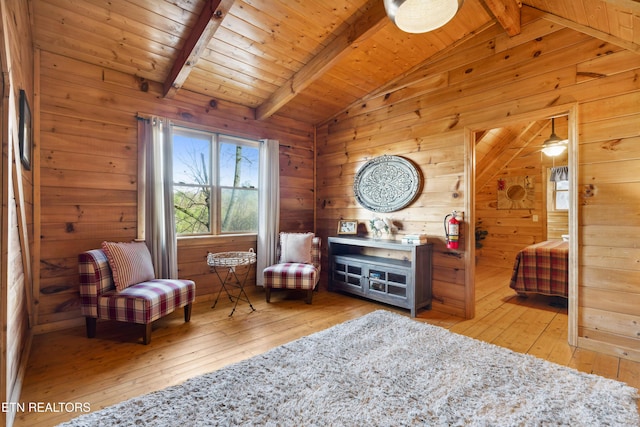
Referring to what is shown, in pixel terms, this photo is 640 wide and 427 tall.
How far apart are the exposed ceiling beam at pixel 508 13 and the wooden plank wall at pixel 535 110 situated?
8 centimetres

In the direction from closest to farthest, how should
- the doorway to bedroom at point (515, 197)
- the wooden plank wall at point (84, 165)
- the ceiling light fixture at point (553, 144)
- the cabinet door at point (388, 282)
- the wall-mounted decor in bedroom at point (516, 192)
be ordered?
the wooden plank wall at point (84, 165), the cabinet door at point (388, 282), the ceiling light fixture at point (553, 144), the doorway to bedroom at point (515, 197), the wall-mounted decor in bedroom at point (516, 192)

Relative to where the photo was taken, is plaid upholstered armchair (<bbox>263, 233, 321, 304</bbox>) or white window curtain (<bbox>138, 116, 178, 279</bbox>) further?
plaid upholstered armchair (<bbox>263, 233, 321, 304</bbox>)

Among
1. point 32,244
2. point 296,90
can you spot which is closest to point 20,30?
point 32,244

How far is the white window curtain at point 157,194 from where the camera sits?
3082mm

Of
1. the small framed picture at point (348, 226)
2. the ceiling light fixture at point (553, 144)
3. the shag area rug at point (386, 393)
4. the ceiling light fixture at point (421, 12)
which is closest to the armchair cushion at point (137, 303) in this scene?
the shag area rug at point (386, 393)

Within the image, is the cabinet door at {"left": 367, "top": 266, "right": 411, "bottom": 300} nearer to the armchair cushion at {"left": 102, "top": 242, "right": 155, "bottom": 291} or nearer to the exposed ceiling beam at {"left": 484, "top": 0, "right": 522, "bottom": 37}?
the armchair cushion at {"left": 102, "top": 242, "right": 155, "bottom": 291}

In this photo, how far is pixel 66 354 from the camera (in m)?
2.24

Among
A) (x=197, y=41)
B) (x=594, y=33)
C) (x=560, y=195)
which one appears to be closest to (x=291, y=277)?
(x=197, y=41)

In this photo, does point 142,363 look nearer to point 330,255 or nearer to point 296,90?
point 330,255

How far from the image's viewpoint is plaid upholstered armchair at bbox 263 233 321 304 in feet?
11.1

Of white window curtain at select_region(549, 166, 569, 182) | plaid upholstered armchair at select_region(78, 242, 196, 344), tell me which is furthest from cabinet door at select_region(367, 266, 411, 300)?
white window curtain at select_region(549, 166, 569, 182)

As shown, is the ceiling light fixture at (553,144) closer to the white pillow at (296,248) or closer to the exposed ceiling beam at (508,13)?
the exposed ceiling beam at (508,13)

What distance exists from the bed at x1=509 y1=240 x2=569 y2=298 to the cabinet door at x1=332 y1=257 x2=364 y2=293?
2020 millimetres

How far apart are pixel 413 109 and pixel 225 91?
7.48 feet
